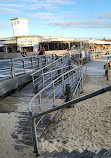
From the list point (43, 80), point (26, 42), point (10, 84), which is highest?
point (26, 42)

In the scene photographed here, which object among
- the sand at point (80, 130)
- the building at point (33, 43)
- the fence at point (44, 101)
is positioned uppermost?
the building at point (33, 43)

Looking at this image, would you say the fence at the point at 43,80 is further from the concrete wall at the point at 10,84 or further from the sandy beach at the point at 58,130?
the concrete wall at the point at 10,84

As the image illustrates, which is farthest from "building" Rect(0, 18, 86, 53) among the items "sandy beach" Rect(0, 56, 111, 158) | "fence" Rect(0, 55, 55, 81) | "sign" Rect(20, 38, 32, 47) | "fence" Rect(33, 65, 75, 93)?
"sandy beach" Rect(0, 56, 111, 158)

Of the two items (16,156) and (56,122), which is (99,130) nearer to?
(56,122)

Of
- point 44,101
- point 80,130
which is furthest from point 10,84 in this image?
point 80,130

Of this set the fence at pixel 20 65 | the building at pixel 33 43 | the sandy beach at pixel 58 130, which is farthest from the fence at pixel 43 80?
the building at pixel 33 43

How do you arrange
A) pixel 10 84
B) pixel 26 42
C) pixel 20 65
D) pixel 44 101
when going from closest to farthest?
pixel 44 101 < pixel 10 84 < pixel 20 65 < pixel 26 42

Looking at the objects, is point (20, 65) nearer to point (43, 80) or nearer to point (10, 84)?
point (10, 84)

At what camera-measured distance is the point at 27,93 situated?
23.8 ft

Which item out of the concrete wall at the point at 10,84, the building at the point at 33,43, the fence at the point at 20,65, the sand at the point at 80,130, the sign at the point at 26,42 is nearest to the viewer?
the sand at the point at 80,130

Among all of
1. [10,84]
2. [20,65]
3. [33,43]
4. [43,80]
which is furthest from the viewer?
[33,43]

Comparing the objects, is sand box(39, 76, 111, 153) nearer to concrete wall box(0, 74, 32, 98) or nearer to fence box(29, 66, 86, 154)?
fence box(29, 66, 86, 154)

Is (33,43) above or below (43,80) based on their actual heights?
above

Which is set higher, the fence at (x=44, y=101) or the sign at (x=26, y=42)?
the sign at (x=26, y=42)
